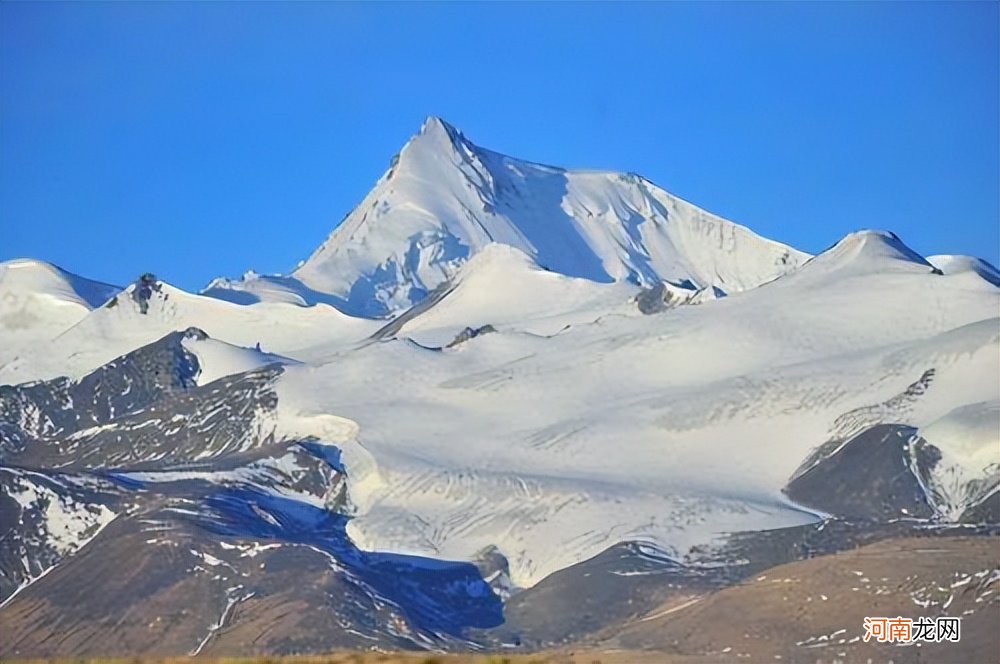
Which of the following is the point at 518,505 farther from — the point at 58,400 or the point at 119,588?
the point at 58,400

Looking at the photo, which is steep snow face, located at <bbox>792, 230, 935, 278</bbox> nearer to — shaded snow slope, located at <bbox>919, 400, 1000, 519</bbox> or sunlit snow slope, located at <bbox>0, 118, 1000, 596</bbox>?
sunlit snow slope, located at <bbox>0, 118, 1000, 596</bbox>

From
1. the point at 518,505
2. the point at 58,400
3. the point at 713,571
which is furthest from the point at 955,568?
the point at 58,400

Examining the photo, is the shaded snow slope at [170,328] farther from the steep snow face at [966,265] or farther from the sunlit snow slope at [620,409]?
the steep snow face at [966,265]

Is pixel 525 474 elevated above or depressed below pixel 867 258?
below

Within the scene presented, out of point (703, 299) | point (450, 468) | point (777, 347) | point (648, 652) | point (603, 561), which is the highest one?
point (703, 299)

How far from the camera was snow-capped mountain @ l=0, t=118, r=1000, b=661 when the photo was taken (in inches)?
3467

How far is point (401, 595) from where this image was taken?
9062cm

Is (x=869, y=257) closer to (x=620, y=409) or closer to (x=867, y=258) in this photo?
(x=867, y=258)

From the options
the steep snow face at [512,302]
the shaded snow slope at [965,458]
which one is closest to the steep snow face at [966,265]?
the steep snow face at [512,302]

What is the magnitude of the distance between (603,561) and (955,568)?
27.0 m

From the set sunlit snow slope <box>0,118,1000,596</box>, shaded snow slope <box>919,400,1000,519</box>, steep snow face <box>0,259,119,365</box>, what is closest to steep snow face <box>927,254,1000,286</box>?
sunlit snow slope <box>0,118,1000,596</box>

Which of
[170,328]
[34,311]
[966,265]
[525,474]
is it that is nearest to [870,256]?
[966,265]

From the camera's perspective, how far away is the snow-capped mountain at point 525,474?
3467 inches

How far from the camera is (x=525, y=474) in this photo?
108 meters
